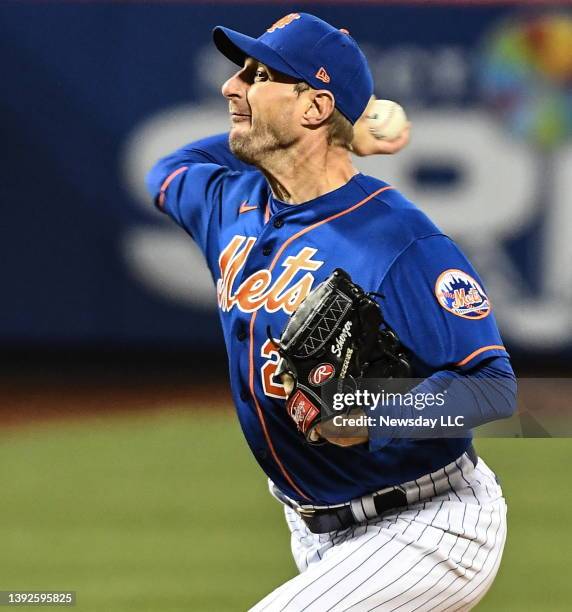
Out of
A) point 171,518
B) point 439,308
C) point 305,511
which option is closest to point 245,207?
point 439,308

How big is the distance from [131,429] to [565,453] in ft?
9.90

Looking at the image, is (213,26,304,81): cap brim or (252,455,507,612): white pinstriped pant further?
(213,26,304,81): cap brim

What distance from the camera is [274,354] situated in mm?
3582

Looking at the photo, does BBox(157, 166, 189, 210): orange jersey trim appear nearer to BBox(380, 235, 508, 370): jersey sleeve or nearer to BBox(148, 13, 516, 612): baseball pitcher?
BBox(148, 13, 516, 612): baseball pitcher

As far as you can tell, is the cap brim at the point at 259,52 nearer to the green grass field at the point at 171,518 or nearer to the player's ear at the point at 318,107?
the player's ear at the point at 318,107

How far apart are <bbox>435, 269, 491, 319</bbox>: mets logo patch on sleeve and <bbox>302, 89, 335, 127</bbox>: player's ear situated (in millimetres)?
681

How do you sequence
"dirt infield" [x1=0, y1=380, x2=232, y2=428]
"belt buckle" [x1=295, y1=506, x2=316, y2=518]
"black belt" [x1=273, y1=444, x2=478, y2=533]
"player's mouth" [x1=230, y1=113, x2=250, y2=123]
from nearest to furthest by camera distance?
"black belt" [x1=273, y1=444, x2=478, y2=533], "belt buckle" [x1=295, y1=506, x2=316, y2=518], "player's mouth" [x1=230, y1=113, x2=250, y2=123], "dirt infield" [x1=0, y1=380, x2=232, y2=428]

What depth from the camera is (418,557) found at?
342 cm

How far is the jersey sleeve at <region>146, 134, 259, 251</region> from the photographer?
4.14 m

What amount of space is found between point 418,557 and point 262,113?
4.53 ft

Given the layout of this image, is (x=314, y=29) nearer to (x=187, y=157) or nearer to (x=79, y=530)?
(x=187, y=157)

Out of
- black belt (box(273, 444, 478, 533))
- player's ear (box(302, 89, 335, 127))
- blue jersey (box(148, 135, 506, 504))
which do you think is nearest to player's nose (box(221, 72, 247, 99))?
player's ear (box(302, 89, 335, 127))

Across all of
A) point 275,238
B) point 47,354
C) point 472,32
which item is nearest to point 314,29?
point 275,238

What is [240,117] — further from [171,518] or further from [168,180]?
[171,518]
